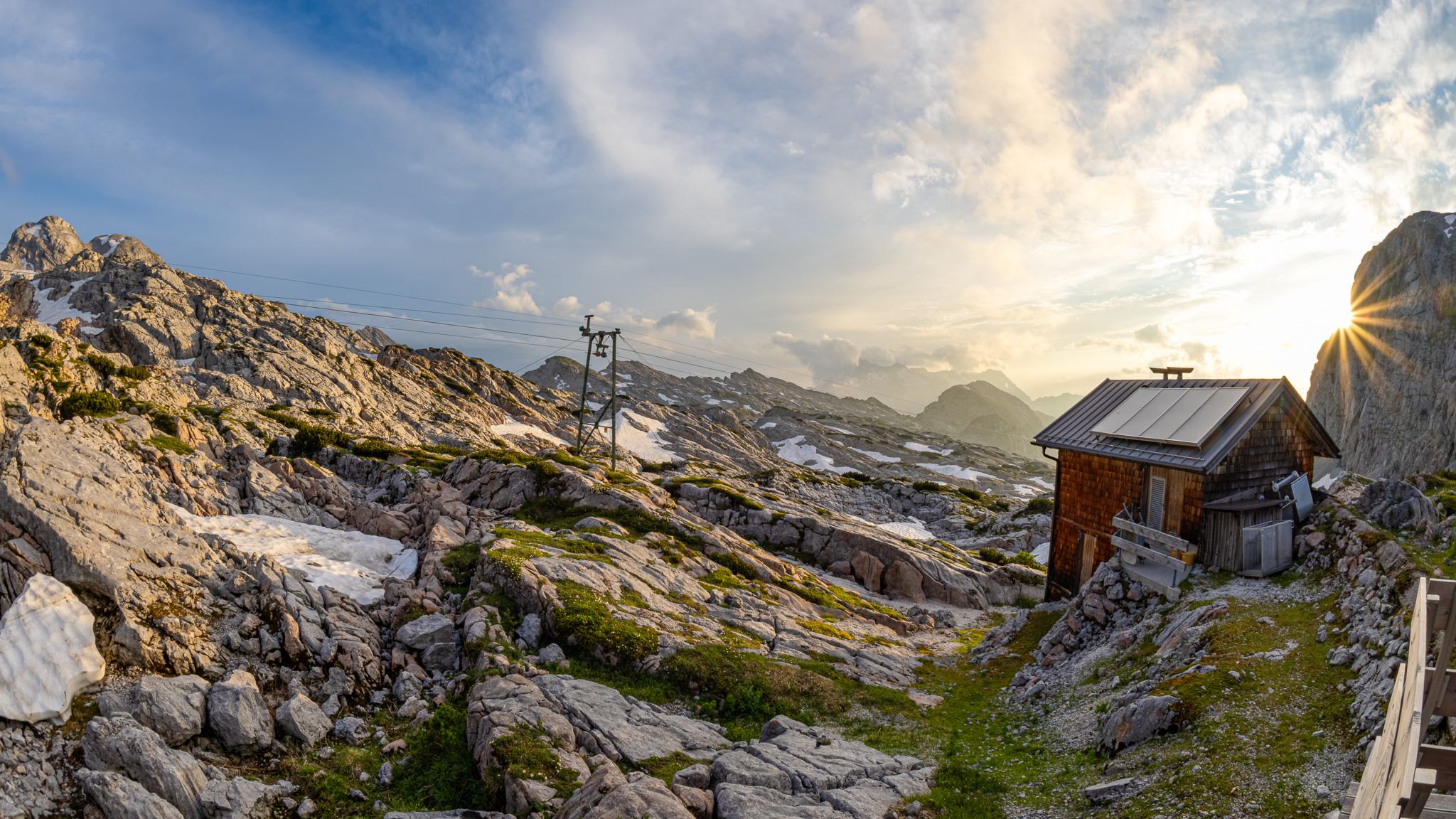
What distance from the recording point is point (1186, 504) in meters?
22.0

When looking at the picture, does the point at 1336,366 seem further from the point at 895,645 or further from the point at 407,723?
the point at 407,723

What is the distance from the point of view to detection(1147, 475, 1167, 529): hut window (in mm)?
23219

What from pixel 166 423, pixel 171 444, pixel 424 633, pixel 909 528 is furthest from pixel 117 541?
pixel 909 528

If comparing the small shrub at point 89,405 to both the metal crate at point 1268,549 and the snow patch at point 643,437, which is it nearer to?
the metal crate at point 1268,549

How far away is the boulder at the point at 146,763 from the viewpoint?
11641 mm

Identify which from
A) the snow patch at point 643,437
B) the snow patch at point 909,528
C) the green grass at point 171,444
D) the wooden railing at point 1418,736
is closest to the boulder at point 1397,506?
the wooden railing at point 1418,736

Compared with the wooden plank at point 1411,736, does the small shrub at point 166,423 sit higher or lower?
lower

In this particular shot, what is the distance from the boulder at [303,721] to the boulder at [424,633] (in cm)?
371

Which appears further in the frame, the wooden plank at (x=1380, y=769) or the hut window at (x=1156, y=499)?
the hut window at (x=1156, y=499)

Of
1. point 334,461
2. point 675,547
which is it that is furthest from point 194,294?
point 675,547

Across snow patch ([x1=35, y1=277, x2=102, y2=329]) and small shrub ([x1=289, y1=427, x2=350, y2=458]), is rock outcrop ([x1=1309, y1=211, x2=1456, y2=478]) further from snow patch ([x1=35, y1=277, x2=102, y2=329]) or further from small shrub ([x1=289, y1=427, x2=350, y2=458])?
snow patch ([x1=35, y1=277, x2=102, y2=329])

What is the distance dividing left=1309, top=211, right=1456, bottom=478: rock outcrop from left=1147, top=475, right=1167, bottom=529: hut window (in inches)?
4349

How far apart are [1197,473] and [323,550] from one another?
32.3 metres

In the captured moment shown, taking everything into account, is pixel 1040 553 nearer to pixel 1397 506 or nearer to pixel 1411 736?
pixel 1397 506
